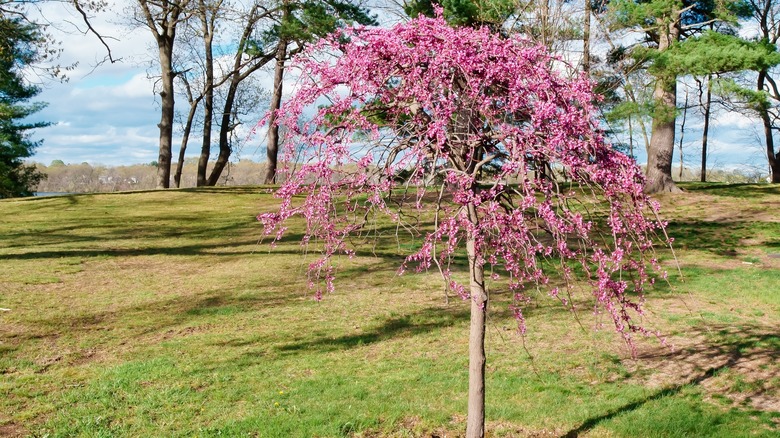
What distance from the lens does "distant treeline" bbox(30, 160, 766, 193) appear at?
122 feet

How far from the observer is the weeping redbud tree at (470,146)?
3.99m

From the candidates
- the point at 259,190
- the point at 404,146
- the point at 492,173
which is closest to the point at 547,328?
the point at 492,173

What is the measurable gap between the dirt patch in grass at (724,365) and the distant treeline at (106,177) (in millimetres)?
28823

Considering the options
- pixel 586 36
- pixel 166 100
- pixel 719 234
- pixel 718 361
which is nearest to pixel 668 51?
pixel 586 36

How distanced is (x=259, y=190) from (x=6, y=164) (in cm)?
1324

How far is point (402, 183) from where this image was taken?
4.45 meters

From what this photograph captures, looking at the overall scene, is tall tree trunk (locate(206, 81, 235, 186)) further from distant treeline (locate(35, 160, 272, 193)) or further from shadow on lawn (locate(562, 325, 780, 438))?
shadow on lawn (locate(562, 325, 780, 438))

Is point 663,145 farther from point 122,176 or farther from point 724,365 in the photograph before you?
point 122,176

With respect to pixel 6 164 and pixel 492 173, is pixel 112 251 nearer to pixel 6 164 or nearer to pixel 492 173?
pixel 492 173

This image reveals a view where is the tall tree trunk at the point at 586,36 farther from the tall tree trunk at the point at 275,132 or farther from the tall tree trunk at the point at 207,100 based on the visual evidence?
the tall tree trunk at the point at 207,100

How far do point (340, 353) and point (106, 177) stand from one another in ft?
118

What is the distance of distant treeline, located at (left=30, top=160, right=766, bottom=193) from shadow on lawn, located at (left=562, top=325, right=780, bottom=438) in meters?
29.3

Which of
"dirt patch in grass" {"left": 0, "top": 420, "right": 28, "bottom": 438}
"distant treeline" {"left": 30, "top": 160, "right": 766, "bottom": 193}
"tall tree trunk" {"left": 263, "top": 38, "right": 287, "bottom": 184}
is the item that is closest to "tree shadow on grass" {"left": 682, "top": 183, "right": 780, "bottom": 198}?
"tall tree trunk" {"left": 263, "top": 38, "right": 287, "bottom": 184}

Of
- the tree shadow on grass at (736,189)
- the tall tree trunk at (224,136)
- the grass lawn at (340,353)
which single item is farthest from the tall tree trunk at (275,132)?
the tree shadow on grass at (736,189)
